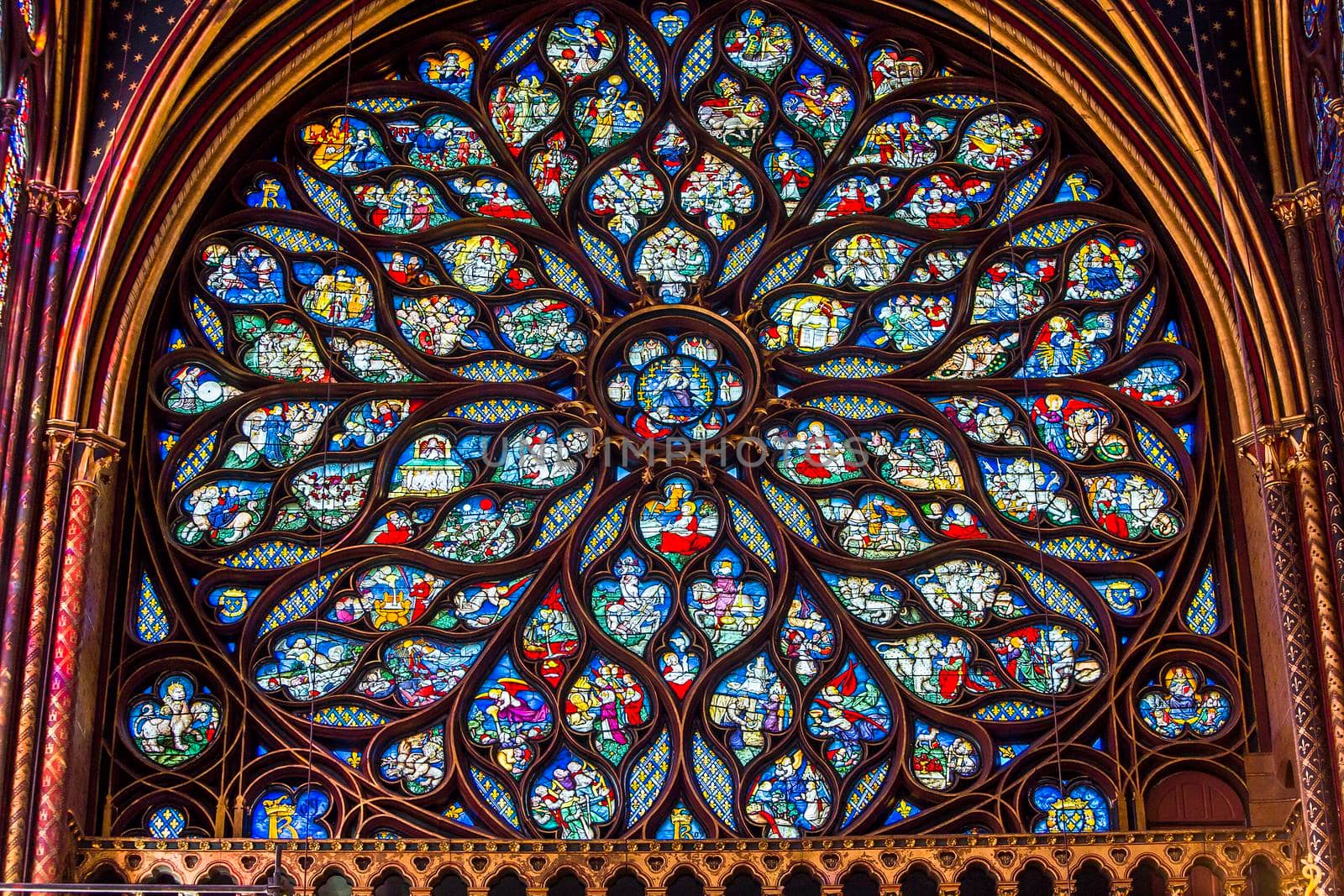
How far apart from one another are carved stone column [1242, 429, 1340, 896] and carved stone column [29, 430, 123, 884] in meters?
7.19

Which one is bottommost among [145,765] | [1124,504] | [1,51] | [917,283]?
[145,765]

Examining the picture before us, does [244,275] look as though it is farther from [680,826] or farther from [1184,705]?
[1184,705]

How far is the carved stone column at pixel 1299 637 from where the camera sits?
45.9 feet

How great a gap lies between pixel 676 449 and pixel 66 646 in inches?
168

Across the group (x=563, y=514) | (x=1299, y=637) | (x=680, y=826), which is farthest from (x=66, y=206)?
(x=1299, y=637)

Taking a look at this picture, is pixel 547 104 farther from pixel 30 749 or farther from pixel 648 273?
pixel 30 749

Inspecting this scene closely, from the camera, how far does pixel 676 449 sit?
1630 centimetres

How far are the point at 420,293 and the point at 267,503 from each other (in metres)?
1.94

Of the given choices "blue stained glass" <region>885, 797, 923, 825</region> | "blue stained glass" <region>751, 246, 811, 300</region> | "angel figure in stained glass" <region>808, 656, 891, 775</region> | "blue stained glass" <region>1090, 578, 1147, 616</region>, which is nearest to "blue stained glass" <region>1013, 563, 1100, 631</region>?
"blue stained glass" <region>1090, 578, 1147, 616</region>

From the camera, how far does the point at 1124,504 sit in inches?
Answer: 634

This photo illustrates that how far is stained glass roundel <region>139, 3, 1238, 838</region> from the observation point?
15250 mm

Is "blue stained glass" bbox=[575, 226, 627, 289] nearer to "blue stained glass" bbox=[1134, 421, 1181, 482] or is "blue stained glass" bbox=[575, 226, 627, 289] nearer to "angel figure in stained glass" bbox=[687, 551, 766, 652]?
"angel figure in stained glass" bbox=[687, 551, 766, 652]

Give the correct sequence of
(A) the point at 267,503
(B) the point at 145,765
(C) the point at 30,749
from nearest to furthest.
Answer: (C) the point at 30,749 → (B) the point at 145,765 → (A) the point at 267,503

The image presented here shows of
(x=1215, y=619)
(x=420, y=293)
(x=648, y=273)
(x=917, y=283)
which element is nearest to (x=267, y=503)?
(x=420, y=293)
